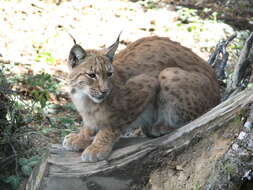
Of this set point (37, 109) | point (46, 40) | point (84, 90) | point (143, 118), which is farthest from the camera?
point (46, 40)

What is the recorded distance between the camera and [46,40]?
951 cm

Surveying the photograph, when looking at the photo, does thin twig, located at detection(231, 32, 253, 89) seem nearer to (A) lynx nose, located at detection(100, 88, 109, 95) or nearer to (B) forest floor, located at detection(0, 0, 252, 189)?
(A) lynx nose, located at detection(100, 88, 109, 95)

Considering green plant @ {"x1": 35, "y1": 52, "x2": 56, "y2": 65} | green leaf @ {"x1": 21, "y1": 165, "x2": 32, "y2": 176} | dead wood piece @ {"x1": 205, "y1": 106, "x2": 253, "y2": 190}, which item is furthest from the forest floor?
dead wood piece @ {"x1": 205, "y1": 106, "x2": 253, "y2": 190}

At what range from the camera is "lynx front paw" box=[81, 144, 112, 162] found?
14.4 ft

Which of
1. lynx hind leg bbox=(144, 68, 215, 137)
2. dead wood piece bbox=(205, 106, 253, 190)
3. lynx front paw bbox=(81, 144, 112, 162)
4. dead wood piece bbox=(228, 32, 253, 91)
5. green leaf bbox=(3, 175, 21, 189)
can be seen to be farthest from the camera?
dead wood piece bbox=(228, 32, 253, 91)

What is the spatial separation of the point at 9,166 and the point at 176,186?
2265 mm

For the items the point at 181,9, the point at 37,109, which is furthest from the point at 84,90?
the point at 181,9

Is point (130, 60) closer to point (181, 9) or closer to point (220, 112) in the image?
point (220, 112)

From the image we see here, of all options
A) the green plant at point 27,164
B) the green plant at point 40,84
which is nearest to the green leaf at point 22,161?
the green plant at point 27,164

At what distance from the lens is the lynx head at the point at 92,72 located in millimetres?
4516

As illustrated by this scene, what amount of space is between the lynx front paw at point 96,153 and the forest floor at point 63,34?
5.40ft

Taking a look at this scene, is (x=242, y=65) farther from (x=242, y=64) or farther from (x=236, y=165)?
(x=236, y=165)

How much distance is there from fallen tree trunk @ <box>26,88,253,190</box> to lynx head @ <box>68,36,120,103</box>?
22.9 inches

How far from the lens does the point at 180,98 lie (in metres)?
4.67
